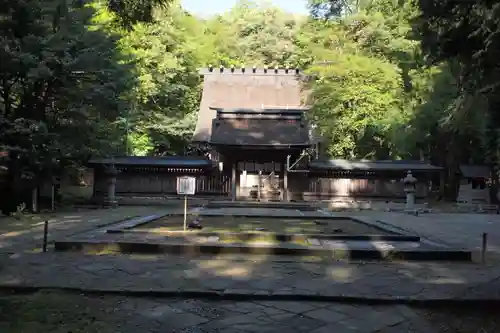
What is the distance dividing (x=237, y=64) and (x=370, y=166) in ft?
58.7

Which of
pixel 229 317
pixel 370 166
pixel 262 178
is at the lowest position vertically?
pixel 229 317

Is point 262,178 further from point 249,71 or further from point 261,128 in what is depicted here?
point 249,71

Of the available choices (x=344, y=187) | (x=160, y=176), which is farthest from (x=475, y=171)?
(x=160, y=176)

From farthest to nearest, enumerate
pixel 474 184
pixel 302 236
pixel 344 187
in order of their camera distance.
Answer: pixel 474 184
pixel 344 187
pixel 302 236

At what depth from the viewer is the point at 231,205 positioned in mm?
21062

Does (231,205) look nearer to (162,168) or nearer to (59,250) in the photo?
(162,168)

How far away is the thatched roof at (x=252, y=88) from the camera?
30062 mm

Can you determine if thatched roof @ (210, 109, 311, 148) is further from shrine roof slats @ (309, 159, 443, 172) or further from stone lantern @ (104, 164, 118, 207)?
stone lantern @ (104, 164, 118, 207)

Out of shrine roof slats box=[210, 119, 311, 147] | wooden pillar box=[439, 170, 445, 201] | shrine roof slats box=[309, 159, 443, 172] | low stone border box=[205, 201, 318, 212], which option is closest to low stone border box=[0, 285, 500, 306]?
low stone border box=[205, 201, 318, 212]

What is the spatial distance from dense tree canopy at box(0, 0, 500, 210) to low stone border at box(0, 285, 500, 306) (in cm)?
246

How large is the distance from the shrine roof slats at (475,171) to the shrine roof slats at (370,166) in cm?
434

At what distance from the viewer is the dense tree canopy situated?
18.3ft

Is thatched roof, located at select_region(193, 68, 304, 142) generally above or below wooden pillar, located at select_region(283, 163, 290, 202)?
above

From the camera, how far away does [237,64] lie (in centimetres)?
3791
